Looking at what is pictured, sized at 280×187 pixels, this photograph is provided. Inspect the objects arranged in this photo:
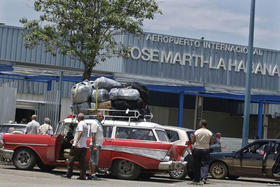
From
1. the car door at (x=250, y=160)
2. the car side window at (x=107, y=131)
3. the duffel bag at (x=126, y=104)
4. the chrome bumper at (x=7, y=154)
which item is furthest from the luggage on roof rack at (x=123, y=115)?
the car door at (x=250, y=160)

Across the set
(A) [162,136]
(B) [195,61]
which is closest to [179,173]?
(A) [162,136]

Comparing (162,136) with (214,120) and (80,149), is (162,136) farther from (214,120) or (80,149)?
(214,120)

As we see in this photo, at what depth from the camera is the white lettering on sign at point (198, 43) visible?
41438mm

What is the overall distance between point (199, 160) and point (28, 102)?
23950mm

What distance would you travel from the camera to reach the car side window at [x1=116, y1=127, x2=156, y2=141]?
647 inches

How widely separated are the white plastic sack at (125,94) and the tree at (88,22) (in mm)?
4841

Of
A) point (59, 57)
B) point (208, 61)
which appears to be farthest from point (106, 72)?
point (208, 61)

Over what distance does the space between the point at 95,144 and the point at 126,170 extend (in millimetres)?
1248

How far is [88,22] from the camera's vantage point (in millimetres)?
22344

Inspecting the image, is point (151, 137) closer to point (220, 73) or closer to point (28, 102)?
point (28, 102)

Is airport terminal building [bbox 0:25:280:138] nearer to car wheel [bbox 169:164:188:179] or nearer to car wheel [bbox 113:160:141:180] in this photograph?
car wheel [bbox 169:164:188:179]

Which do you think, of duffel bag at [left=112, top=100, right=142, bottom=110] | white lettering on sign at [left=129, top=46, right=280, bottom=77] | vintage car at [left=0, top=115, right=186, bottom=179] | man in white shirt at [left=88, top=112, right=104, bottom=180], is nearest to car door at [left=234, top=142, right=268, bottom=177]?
vintage car at [left=0, top=115, right=186, bottom=179]

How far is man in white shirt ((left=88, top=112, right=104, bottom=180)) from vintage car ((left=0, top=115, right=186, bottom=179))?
326 mm

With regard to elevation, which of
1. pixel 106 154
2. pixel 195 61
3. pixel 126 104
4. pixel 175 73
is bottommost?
pixel 106 154
